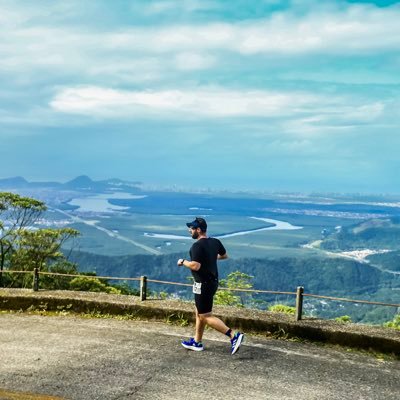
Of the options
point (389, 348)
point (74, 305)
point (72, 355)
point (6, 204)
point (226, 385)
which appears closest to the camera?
point (226, 385)

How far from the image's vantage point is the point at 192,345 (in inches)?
290

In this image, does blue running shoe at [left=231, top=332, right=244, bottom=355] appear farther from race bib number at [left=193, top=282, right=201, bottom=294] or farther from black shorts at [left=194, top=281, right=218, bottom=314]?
race bib number at [left=193, top=282, right=201, bottom=294]

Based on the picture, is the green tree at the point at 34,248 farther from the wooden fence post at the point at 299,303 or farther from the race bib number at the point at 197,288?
the race bib number at the point at 197,288

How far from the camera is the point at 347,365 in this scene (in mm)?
7031

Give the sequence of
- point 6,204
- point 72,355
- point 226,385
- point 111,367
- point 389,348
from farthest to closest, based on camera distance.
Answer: point 6,204 → point 389,348 → point 72,355 → point 111,367 → point 226,385

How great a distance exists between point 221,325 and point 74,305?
3548mm

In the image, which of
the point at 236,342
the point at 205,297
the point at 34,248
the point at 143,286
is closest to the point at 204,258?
the point at 205,297

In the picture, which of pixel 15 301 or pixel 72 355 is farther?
pixel 15 301

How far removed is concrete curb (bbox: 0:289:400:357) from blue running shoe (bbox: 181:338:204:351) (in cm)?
127

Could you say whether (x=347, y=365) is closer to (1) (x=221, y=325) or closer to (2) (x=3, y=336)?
(1) (x=221, y=325)

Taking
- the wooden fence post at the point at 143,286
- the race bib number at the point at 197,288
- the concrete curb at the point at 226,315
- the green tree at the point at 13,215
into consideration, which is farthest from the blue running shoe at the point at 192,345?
the green tree at the point at 13,215

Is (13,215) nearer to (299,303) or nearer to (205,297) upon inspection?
(299,303)

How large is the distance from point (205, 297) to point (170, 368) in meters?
1.05

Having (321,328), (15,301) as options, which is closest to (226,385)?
(321,328)
